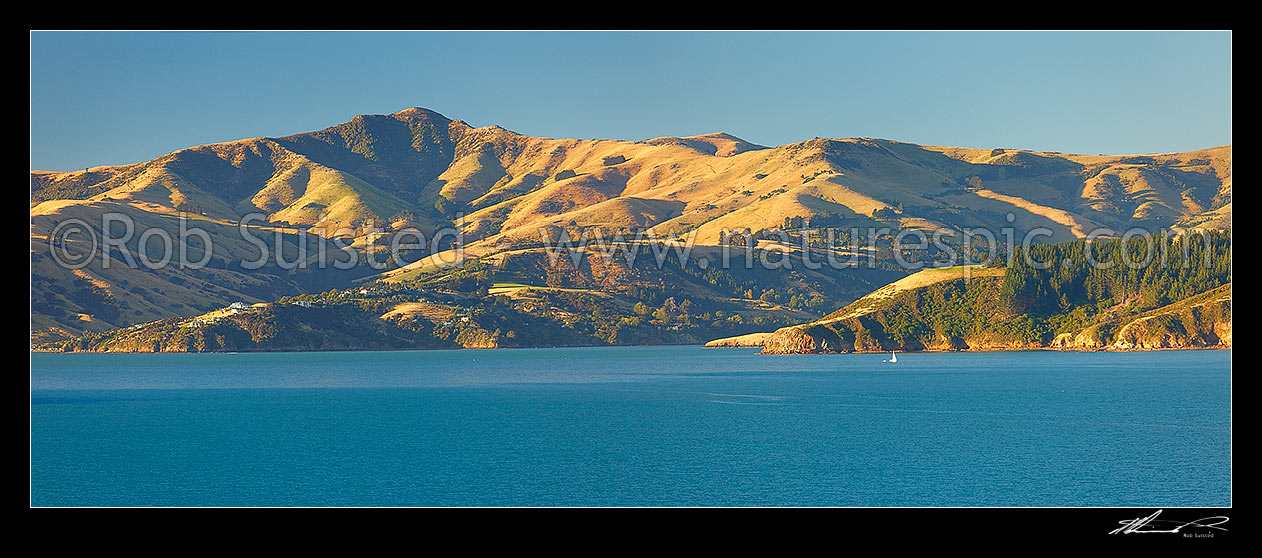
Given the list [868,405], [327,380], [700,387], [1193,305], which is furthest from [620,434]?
[1193,305]
